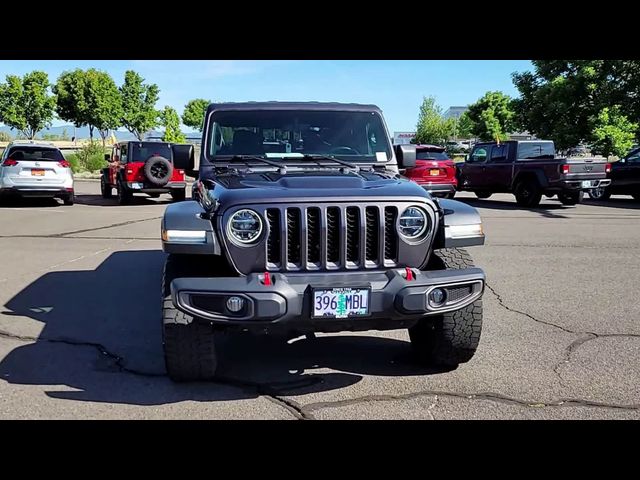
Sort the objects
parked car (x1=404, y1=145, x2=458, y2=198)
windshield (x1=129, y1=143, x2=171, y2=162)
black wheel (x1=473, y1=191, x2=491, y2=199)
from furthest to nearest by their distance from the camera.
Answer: black wheel (x1=473, y1=191, x2=491, y2=199), windshield (x1=129, y1=143, x2=171, y2=162), parked car (x1=404, y1=145, x2=458, y2=198)

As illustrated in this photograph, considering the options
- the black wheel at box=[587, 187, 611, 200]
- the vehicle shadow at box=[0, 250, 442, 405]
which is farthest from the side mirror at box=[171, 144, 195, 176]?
the black wheel at box=[587, 187, 611, 200]

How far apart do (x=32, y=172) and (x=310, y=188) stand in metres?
13.3

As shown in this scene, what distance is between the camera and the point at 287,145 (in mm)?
5027

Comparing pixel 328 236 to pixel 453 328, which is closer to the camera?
pixel 328 236

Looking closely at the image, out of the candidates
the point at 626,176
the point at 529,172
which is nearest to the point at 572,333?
the point at 529,172

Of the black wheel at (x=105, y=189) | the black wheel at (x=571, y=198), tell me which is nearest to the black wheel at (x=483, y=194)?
the black wheel at (x=571, y=198)

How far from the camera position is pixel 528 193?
1627 centimetres

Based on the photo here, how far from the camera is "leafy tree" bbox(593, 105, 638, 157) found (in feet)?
84.5

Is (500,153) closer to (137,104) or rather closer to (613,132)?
(613,132)

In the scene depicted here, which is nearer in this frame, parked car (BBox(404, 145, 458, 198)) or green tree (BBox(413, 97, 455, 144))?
parked car (BBox(404, 145, 458, 198))

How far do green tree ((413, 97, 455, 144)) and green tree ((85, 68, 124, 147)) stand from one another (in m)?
35.4

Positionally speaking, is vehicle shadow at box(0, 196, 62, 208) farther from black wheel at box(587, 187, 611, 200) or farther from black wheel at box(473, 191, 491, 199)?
black wheel at box(587, 187, 611, 200)

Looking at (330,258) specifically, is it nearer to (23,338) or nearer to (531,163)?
(23,338)
